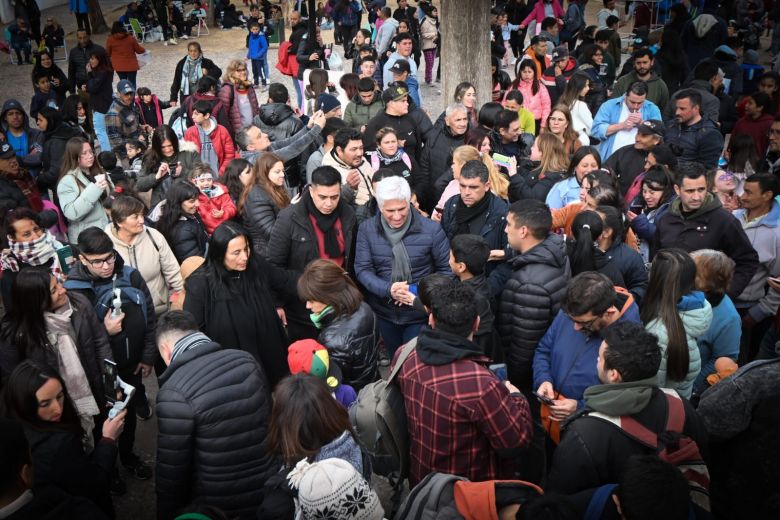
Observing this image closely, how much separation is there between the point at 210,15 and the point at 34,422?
24.3 meters

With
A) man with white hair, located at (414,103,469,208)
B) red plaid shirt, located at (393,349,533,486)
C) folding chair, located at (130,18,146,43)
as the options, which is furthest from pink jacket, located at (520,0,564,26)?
red plaid shirt, located at (393,349,533,486)

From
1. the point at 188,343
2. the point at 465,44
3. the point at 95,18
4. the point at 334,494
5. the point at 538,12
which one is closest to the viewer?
the point at 334,494

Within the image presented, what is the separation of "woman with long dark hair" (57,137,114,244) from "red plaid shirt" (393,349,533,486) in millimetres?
3964

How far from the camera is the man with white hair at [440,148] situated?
6.65m

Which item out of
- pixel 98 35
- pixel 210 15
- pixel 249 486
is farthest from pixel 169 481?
pixel 210 15

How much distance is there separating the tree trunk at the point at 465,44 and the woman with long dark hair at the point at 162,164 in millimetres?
3540

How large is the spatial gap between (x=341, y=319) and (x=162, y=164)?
132 inches

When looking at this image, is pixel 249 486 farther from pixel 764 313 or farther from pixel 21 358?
pixel 764 313

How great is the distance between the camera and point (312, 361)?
3.53m

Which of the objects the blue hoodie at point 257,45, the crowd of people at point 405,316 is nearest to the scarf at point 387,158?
the crowd of people at point 405,316

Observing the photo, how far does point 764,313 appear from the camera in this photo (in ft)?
16.0

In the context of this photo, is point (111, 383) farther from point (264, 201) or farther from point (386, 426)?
point (264, 201)

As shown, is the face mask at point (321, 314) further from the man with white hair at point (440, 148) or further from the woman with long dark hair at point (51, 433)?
the man with white hair at point (440, 148)

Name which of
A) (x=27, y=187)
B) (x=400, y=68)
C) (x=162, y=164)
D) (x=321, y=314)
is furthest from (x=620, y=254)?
(x=27, y=187)
